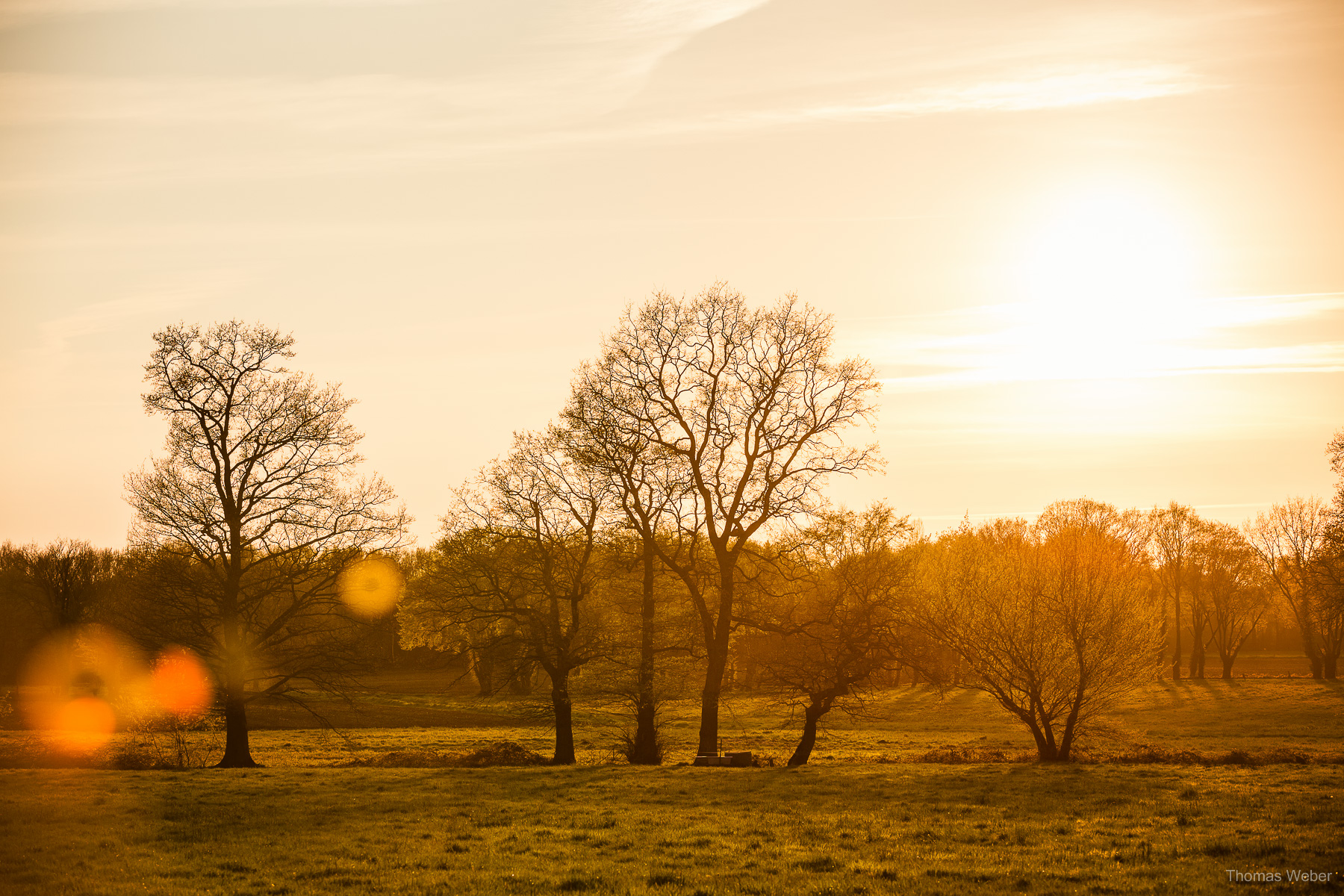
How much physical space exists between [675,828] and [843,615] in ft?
47.7

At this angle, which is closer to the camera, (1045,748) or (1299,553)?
(1045,748)

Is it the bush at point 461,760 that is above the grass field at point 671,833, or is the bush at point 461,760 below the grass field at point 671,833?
below

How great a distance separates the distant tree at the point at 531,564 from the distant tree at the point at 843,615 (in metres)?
6.35

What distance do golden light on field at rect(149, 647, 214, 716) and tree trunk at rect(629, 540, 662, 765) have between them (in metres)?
13.5

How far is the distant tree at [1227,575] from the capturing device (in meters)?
85.9

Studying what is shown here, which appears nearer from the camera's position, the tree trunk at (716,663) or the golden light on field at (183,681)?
the golden light on field at (183,681)

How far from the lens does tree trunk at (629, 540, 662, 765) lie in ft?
102

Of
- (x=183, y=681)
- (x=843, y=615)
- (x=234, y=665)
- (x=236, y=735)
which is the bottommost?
(x=236, y=735)

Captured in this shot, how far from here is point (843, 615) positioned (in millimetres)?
31078

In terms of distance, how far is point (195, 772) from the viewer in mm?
26828

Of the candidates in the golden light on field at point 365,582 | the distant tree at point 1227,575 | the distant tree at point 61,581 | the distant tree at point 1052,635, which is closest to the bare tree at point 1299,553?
the distant tree at point 1227,575

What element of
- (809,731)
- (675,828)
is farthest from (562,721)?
(675,828)

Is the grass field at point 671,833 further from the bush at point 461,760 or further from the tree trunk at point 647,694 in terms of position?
the tree trunk at point 647,694

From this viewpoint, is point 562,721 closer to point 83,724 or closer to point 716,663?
point 716,663
